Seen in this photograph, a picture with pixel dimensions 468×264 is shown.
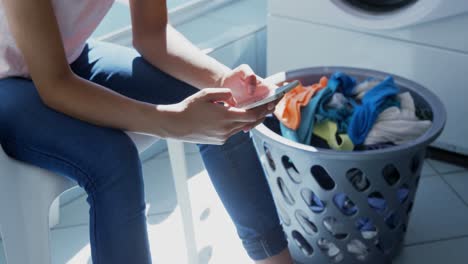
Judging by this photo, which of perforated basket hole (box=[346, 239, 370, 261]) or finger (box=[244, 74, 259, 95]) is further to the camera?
perforated basket hole (box=[346, 239, 370, 261])

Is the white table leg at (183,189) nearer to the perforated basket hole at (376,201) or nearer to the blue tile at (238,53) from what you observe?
the perforated basket hole at (376,201)

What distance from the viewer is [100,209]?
734 mm

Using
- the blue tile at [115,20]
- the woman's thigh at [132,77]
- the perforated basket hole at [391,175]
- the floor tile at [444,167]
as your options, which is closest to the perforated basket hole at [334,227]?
the perforated basket hole at [391,175]

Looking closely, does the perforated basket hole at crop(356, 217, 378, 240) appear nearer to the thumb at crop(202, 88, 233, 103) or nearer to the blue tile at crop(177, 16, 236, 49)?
the thumb at crop(202, 88, 233, 103)

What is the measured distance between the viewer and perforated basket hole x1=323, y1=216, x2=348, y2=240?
3.50 feet

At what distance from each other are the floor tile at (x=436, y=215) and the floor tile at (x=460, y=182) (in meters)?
0.02

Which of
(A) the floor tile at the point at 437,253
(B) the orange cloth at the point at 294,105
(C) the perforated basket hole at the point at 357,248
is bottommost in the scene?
(A) the floor tile at the point at 437,253

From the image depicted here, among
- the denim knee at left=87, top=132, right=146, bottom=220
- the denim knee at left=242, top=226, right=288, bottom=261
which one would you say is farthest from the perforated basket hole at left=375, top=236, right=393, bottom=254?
the denim knee at left=87, top=132, right=146, bottom=220

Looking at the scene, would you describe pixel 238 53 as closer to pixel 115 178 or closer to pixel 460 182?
pixel 460 182

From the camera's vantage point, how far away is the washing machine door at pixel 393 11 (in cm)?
128

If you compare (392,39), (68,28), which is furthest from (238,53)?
(68,28)

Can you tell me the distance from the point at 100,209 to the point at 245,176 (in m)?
0.26

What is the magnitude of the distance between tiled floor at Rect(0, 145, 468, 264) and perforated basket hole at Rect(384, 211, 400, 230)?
0.12 m

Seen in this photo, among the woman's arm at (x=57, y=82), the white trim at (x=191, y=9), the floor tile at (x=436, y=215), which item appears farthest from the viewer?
the white trim at (x=191, y=9)
